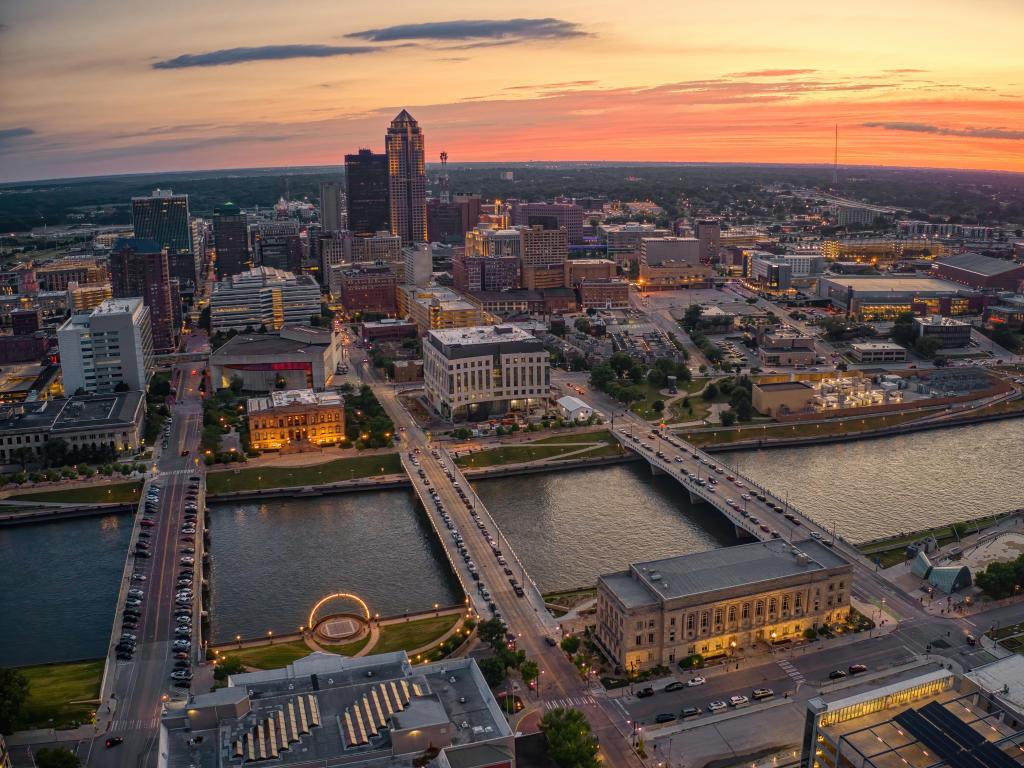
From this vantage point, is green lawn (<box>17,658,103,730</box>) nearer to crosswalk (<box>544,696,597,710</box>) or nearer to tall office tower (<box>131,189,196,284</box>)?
crosswalk (<box>544,696,597,710</box>)

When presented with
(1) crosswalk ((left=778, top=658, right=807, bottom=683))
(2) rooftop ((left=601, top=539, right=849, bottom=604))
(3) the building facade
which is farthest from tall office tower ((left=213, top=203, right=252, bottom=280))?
(1) crosswalk ((left=778, top=658, right=807, bottom=683))

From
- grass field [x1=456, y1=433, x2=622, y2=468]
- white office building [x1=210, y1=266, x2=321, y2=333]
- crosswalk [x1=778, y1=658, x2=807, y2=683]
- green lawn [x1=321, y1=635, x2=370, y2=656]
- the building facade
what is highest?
white office building [x1=210, y1=266, x2=321, y2=333]

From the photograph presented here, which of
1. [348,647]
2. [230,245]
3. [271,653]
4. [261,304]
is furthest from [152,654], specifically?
[230,245]

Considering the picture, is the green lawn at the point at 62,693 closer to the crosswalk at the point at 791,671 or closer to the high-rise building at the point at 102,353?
the crosswalk at the point at 791,671

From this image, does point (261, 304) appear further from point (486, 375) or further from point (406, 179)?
point (406, 179)

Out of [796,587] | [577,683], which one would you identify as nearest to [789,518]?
[796,587]

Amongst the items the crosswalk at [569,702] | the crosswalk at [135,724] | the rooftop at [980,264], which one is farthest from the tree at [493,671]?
the rooftop at [980,264]
